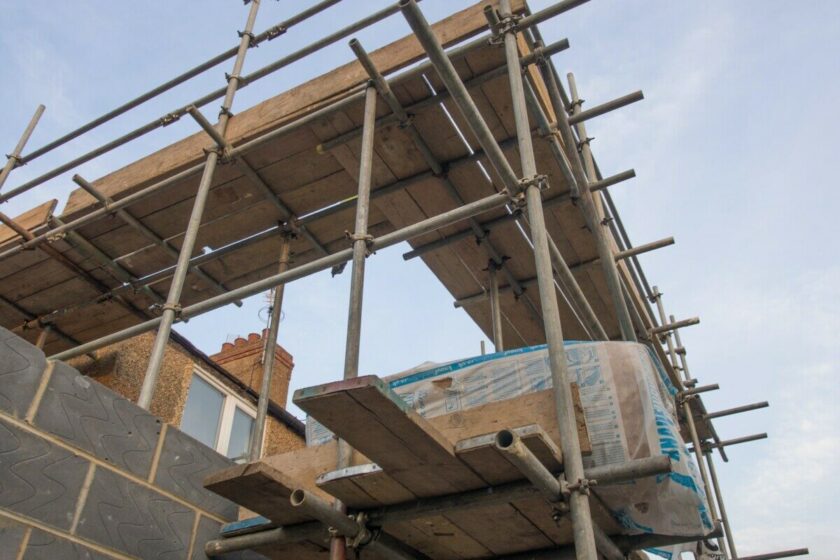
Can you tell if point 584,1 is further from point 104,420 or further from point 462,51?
point 104,420

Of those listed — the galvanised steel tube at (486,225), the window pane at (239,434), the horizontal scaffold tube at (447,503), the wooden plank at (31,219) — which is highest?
the wooden plank at (31,219)

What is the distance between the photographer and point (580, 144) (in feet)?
25.0

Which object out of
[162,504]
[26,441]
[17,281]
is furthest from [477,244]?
[17,281]

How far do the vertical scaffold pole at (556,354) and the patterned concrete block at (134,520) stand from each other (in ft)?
7.76

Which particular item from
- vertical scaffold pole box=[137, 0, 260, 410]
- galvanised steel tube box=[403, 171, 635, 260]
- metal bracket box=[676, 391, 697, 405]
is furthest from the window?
metal bracket box=[676, 391, 697, 405]

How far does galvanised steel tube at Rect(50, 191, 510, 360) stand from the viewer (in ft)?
14.3

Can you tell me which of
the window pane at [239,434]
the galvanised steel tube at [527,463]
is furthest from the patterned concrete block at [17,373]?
the window pane at [239,434]

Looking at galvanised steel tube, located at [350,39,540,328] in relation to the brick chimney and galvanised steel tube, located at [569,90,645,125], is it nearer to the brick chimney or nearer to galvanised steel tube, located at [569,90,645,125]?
galvanised steel tube, located at [569,90,645,125]

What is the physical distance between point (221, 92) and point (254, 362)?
5615 mm

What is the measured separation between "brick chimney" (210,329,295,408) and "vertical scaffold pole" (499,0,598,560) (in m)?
8.04

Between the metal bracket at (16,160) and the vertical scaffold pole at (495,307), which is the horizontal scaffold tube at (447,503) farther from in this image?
the metal bracket at (16,160)

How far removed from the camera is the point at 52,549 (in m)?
3.41

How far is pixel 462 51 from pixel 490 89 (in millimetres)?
422

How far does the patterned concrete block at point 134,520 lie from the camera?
12.1 ft
